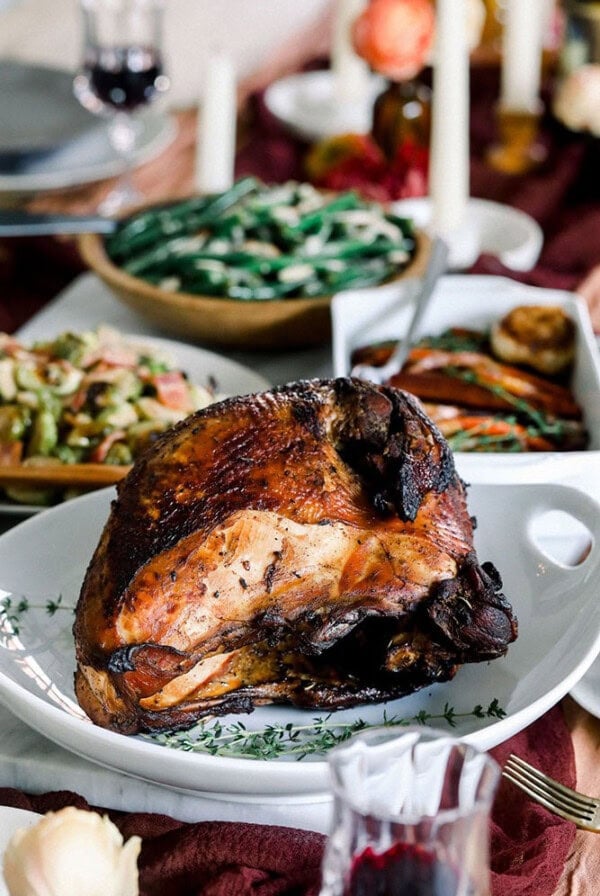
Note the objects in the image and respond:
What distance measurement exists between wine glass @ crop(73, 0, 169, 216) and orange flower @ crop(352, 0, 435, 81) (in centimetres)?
45

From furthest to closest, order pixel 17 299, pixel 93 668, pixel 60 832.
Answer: pixel 17 299 < pixel 93 668 < pixel 60 832

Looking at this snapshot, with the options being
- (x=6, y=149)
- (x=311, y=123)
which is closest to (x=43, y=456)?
(x=6, y=149)

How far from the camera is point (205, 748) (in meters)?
1.01

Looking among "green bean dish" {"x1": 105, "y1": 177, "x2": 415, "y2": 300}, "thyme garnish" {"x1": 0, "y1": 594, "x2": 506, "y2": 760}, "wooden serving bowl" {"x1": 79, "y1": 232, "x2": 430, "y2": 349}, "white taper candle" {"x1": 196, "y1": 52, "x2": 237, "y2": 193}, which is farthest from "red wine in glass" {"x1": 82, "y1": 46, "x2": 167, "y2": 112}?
"thyme garnish" {"x1": 0, "y1": 594, "x2": 506, "y2": 760}

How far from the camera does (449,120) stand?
7.53ft

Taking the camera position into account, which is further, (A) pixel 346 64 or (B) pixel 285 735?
(A) pixel 346 64

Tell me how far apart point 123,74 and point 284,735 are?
1.72 m

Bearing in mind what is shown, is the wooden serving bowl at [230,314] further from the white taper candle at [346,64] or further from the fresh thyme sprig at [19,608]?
the white taper candle at [346,64]

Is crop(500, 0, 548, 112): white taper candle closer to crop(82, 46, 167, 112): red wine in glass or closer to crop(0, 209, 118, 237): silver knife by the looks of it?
crop(82, 46, 167, 112): red wine in glass

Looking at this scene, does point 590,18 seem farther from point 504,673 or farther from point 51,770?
point 51,770

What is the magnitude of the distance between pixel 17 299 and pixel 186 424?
1.35 m

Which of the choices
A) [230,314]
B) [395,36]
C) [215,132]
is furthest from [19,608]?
[395,36]

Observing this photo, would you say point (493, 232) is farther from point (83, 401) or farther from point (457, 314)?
point (83, 401)

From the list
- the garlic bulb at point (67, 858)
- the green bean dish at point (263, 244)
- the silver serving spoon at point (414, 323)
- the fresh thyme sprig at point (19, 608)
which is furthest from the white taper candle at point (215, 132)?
Answer: the garlic bulb at point (67, 858)
